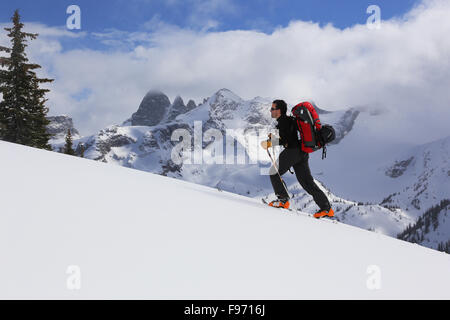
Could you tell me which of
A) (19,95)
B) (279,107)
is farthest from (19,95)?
(279,107)

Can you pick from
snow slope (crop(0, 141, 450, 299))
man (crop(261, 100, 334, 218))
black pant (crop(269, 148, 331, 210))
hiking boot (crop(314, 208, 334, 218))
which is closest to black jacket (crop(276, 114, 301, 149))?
man (crop(261, 100, 334, 218))

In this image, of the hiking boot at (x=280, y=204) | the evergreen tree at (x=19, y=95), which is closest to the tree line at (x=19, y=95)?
the evergreen tree at (x=19, y=95)

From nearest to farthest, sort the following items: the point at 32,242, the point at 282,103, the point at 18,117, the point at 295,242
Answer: the point at 32,242 < the point at 295,242 < the point at 282,103 < the point at 18,117

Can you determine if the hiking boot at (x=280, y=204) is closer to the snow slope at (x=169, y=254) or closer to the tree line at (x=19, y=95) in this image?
the snow slope at (x=169, y=254)

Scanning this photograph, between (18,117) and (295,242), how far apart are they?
27467mm

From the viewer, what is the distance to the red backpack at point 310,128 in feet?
23.6

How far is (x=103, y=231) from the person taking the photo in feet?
11.6

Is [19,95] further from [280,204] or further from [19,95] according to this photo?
[280,204]

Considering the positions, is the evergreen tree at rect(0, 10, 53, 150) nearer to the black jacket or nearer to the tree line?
the tree line

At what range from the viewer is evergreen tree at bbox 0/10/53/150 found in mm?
25797

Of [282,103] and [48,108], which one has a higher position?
[48,108]
